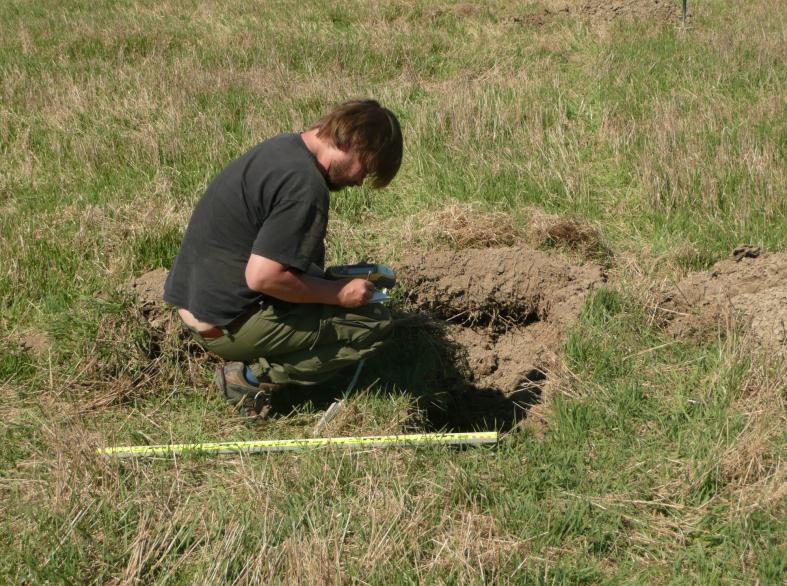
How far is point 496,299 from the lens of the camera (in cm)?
441

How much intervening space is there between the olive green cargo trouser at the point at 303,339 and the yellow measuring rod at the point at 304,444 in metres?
0.36

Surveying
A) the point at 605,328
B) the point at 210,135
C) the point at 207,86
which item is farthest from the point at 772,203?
the point at 207,86

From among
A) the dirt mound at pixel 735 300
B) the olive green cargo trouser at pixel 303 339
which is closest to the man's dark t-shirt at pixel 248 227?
the olive green cargo trouser at pixel 303 339

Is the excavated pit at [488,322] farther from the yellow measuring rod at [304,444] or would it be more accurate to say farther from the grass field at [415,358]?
the yellow measuring rod at [304,444]

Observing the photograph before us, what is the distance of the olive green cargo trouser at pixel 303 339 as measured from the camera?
11.4 ft

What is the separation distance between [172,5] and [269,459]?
9401 mm

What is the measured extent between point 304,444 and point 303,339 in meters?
0.46

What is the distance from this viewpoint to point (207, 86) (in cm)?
723

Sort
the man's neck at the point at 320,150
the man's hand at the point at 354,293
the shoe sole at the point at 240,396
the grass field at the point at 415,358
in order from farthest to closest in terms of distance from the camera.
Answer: the shoe sole at the point at 240,396 < the man's hand at the point at 354,293 < the man's neck at the point at 320,150 < the grass field at the point at 415,358

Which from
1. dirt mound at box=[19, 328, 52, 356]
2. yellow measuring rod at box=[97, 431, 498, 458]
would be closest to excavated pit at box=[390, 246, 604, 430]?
yellow measuring rod at box=[97, 431, 498, 458]

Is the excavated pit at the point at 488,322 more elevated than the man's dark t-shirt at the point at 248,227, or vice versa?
the man's dark t-shirt at the point at 248,227

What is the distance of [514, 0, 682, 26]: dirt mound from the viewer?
30.9 feet

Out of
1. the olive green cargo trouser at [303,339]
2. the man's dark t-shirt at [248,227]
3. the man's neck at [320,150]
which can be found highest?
the man's neck at [320,150]

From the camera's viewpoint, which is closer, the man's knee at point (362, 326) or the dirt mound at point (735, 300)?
the man's knee at point (362, 326)
